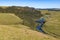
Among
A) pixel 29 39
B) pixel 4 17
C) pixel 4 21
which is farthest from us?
pixel 4 17

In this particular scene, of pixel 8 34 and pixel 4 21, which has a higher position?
pixel 8 34

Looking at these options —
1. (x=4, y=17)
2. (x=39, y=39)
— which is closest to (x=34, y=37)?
(x=39, y=39)

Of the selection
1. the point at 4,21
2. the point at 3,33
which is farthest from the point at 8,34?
the point at 4,21

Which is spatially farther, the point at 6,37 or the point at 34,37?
the point at 34,37

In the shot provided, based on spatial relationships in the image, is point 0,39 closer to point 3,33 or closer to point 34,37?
point 3,33

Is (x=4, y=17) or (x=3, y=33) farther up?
(x=3, y=33)

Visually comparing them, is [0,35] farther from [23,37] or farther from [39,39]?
[39,39]

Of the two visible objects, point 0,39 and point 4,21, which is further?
point 4,21

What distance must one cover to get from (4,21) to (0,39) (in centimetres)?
1865

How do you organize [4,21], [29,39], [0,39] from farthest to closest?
[4,21], [29,39], [0,39]

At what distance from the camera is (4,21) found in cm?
3216

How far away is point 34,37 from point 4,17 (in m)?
20.1

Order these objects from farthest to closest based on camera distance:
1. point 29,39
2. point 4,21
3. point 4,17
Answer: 1. point 4,17
2. point 4,21
3. point 29,39

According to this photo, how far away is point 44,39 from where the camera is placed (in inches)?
602
